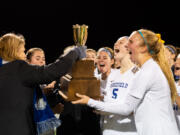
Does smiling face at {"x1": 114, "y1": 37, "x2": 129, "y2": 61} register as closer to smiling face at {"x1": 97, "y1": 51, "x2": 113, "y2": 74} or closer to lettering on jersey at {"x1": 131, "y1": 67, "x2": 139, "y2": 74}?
lettering on jersey at {"x1": 131, "y1": 67, "x2": 139, "y2": 74}

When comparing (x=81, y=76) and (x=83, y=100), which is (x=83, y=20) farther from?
(x=83, y=100)

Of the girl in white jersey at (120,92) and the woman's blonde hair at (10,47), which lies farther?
the girl in white jersey at (120,92)

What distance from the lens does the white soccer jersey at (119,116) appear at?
2.25 m

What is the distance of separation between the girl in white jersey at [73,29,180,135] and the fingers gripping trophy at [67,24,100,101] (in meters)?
0.34

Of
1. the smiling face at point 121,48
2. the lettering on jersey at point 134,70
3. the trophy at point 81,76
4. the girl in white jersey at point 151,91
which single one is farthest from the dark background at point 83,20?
the girl in white jersey at point 151,91

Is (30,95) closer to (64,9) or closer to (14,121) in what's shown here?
(14,121)

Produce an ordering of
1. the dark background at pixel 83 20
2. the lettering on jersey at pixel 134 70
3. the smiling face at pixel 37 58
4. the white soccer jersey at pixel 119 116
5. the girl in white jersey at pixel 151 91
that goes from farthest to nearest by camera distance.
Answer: the dark background at pixel 83 20 → the smiling face at pixel 37 58 → the lettering on jersey at pixel 134 70 → the white soccer jersey at pixel 119 116 → the girl in white jersey at pixel 151 91

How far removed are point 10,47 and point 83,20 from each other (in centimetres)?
584

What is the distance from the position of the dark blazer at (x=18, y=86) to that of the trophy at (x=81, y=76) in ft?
0.64

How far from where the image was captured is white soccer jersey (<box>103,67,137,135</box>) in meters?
2.25

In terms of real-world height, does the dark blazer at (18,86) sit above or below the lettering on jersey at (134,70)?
below

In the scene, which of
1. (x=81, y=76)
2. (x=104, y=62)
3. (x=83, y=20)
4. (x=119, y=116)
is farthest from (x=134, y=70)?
(x=83, y=20)

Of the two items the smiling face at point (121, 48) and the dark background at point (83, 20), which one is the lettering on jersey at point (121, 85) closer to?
the smiling face at point (121, 48)

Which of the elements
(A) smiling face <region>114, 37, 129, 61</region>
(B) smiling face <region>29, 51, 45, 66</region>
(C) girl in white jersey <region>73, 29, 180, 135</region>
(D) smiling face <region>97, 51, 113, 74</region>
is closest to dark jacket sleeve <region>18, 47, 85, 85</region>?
(C) girl in white jersey <region>73, 29, 180, 135</region>
